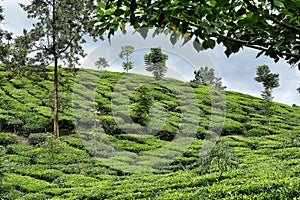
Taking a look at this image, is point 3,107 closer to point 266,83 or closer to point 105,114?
point 105,114

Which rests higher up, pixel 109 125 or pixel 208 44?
pixel 208 44

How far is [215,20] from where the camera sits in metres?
2.11

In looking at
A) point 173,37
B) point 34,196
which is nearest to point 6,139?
point 34,196

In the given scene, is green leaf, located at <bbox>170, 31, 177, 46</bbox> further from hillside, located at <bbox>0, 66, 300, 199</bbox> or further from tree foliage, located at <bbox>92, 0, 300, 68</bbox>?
hillside, located at <bbox>0, 66, 300, 199</bbox>

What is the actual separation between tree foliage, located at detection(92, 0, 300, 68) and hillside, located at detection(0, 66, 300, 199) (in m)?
6.73

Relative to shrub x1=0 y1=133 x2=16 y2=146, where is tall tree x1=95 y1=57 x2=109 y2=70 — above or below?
above

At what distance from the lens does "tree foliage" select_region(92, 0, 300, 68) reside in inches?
71.6

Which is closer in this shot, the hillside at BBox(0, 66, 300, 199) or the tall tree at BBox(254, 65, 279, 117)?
the hillside at BBox(0, 66, 300, 199)

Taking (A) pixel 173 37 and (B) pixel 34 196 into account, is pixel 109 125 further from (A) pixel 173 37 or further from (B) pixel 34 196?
(A) pixel 173 37

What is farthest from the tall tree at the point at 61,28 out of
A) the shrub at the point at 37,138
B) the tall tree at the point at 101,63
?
the tall tree at the point at 101,63

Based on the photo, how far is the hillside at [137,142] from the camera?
12961 mm

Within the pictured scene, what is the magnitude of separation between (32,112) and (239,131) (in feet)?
47.6

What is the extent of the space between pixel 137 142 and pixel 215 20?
2242 centimetres

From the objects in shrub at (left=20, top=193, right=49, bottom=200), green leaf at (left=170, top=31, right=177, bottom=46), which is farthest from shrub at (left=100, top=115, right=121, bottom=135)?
green leaf at (left=170, top=31, right=177, bottom=46)
